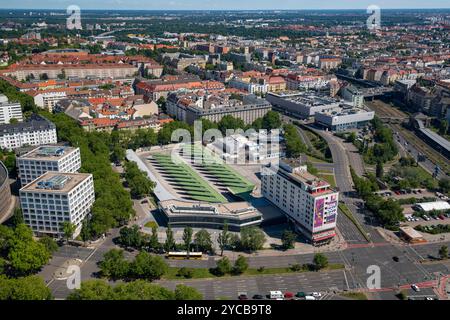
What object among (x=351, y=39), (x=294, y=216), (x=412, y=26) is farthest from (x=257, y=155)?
(x=412, y=26)

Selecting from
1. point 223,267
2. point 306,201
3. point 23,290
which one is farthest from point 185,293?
point 306,201

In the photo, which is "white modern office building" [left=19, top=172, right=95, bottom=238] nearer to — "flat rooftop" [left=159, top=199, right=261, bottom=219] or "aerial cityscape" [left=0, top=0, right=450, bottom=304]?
"aerial cityscape" [left=0, top=0, right=450, bottom=304]

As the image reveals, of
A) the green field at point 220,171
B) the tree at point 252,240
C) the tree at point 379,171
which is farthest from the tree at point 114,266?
the tree at point 379,171

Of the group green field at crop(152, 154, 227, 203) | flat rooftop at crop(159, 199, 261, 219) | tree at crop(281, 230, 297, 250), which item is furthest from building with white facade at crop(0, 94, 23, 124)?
tree at crop(281, 230, 297, 250)

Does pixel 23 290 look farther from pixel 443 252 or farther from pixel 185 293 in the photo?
pixel 443 252

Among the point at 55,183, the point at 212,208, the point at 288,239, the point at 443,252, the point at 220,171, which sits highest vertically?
the point at 55,183

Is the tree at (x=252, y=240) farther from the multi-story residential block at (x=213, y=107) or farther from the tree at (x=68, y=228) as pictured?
the multi-story residential block at (x=213, y=107)
